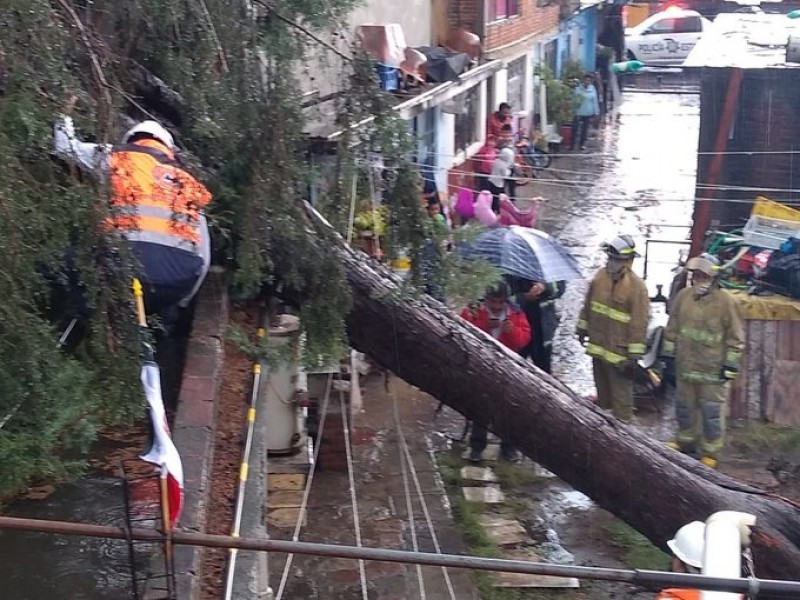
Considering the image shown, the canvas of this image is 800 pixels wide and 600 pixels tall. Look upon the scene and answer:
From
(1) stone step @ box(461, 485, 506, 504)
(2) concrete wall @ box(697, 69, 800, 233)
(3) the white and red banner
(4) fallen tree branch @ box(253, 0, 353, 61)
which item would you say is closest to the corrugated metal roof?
(2) concrete wall @ box(697, 69, 800, 233)

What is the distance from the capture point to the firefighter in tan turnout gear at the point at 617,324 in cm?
847

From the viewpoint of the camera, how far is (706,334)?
27.0ft

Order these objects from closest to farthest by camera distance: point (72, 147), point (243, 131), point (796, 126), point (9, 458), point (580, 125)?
point (9, 458) → point (72, 147) → point (243, 131) → point (796, 126) → point (580, 125)

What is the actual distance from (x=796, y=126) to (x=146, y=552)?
31.2 ft

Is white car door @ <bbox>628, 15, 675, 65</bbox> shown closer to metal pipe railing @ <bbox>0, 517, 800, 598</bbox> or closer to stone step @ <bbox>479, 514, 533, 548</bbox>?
stone step @ <bbox>479, 514, 533, 548</bbox>

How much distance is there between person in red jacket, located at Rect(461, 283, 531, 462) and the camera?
855 cm

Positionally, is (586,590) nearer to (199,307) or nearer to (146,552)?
(199,307)

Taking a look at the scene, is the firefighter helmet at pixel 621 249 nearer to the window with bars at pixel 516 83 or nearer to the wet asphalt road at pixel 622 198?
the wet asphalt road at pixel 622 198

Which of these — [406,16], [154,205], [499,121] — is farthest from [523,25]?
[154,205]

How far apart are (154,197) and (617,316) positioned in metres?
4.77

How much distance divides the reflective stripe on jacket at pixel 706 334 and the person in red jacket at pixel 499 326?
47.9 inches

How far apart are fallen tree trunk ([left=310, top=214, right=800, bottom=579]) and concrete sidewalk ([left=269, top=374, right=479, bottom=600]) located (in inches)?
44.0

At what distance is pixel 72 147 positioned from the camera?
156 inches

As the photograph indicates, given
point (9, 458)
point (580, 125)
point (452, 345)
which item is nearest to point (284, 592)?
point (452, 345)
